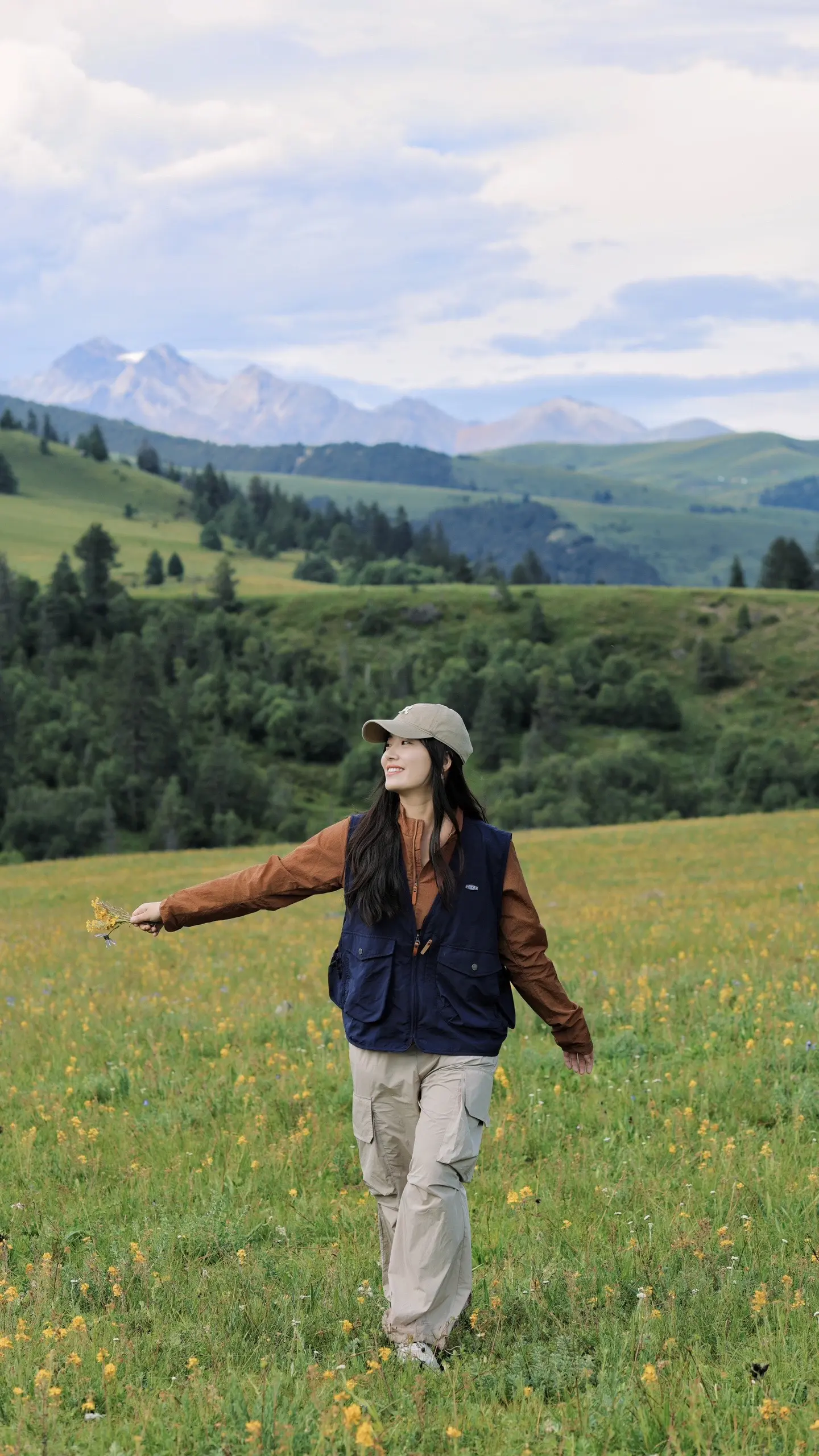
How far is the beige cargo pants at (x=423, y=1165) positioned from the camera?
5.23 meters

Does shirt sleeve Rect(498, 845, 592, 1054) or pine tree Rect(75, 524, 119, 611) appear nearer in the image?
shirt sleeve Rect(498, 845, 592, 1054)

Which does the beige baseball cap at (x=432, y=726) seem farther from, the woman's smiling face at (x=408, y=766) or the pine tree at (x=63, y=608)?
the pine tree at (x=63, y=608)

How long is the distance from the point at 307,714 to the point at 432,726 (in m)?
144

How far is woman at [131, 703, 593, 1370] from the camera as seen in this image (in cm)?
529

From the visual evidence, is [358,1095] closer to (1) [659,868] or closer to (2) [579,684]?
(1) [659,868]

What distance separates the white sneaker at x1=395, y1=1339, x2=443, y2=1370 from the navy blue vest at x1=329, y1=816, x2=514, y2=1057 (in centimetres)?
118

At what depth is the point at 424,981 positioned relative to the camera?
546 cm

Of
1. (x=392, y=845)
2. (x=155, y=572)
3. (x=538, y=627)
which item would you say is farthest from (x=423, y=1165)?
(x=155, y=572)

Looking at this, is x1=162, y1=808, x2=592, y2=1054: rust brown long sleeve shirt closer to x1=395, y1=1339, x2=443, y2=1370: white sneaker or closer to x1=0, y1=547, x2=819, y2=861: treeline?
x1=395, y1=1339, x2=443, y2=1370: white sneaker

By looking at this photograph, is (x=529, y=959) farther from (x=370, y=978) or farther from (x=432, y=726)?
(x=432, y=726)

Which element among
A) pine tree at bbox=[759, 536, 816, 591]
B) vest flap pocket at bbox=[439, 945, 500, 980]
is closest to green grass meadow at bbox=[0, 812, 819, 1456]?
vest flap pocket at bbox=[439, 945, 500, 980]

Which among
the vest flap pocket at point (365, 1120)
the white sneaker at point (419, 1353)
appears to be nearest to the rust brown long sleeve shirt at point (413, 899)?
the vest flap pocket at point (365, 1120)

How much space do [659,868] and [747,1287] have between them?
23287 mm

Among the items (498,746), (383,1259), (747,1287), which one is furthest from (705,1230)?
(498,746)
